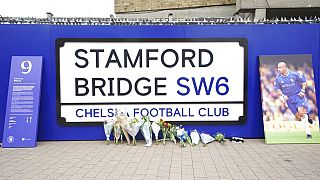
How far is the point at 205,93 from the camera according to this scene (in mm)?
6453

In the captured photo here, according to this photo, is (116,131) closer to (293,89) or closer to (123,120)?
(123,120)

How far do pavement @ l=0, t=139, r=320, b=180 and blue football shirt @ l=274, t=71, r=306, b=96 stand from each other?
1.12 m

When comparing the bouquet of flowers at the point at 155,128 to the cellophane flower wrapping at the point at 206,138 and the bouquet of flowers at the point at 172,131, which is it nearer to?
the bouquet of flowers at the point at 172,131

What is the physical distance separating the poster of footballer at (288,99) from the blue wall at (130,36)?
0.21 m

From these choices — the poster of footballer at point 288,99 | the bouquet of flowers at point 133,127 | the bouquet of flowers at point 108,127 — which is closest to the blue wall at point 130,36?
the poster of footballer at point 288,99

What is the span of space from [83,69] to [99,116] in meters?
1.06

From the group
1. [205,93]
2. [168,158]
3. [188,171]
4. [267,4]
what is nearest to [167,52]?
[205,93]

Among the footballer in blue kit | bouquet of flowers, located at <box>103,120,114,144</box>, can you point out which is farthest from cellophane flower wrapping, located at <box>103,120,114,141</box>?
the footballer in blue kit

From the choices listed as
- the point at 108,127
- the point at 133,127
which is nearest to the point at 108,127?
the point at 108,127

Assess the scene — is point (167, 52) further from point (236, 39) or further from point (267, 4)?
point (267, 4)

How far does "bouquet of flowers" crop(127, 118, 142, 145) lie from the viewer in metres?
6.07

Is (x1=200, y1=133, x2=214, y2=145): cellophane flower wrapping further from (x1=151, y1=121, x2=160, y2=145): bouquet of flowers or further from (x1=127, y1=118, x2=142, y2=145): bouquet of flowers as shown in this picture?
(x1=127, y1=118, x2=142, y2=145): bouquet of flowers

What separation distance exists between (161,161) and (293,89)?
3277mm

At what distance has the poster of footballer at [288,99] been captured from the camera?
612cm
